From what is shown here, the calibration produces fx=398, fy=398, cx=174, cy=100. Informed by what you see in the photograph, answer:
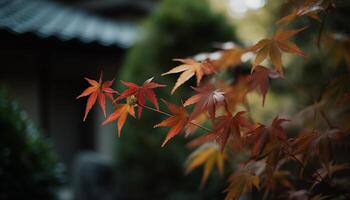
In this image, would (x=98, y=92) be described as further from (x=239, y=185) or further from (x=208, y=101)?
(x=239, y=185)

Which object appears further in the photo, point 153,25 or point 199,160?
point 153,25

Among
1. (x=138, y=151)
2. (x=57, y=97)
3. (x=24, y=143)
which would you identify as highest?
(x=57, y=97)

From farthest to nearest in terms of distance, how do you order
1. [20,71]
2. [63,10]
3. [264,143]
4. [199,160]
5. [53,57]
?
[63,10]
[53,57]
[20,71]
[199,160]
[264,143]

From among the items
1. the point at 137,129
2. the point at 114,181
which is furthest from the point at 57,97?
the point at 137,129

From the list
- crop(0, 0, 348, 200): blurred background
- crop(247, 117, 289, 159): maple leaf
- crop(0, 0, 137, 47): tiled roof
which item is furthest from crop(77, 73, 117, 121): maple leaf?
crop(0, 0, 137, 47): tiled roof

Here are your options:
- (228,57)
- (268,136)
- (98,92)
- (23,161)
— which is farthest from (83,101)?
(268,136)

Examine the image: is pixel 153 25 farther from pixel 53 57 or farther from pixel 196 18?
pixel 53 57

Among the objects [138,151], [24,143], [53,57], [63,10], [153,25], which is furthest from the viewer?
[63,10]

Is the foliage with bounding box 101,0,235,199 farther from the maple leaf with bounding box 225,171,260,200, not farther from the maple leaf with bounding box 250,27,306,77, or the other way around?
the maple leaf with bounding box 250,27,306,77
